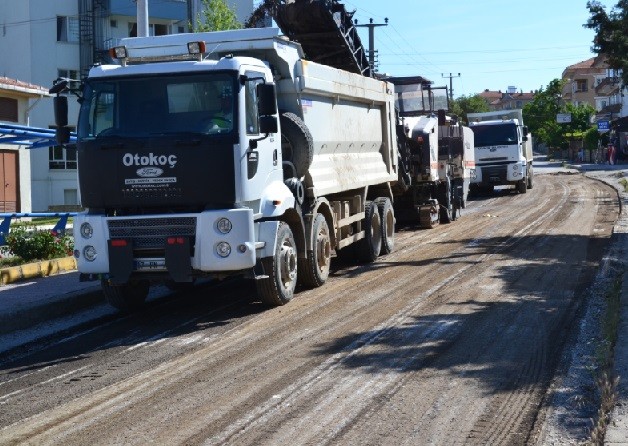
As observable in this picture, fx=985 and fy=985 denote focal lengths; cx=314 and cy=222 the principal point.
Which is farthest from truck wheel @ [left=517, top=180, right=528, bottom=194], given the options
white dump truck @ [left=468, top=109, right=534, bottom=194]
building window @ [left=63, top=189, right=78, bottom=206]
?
building window @ [left=63, top=189, right=78, bottom=206]

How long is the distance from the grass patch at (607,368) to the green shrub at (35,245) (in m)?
9.09

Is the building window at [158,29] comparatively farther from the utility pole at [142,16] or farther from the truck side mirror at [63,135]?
the truck side mirror at [63,135]

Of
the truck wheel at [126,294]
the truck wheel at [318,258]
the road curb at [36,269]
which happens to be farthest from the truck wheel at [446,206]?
the truck wheel at [126,294]

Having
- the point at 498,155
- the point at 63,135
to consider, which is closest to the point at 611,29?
the point at 498,155

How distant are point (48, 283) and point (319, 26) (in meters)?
6.70

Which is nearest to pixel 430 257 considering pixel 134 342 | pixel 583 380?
pixel 134 342

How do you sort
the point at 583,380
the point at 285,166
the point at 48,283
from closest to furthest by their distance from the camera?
the point at 583,380 < the point at 285,166 < the point at 48,283

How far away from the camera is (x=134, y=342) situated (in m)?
10.6

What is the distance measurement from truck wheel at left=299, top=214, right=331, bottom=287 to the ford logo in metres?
2.76

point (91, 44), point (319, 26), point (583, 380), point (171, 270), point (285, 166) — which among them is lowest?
point (583, 380)

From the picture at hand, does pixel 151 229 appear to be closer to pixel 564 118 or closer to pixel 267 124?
pixel 267 124

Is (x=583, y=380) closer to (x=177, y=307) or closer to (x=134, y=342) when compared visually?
(x=134, y=342)

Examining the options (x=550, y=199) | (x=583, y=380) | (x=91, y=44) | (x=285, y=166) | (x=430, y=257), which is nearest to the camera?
(x=583, y=380)

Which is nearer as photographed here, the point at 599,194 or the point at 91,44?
the point at 599,194
